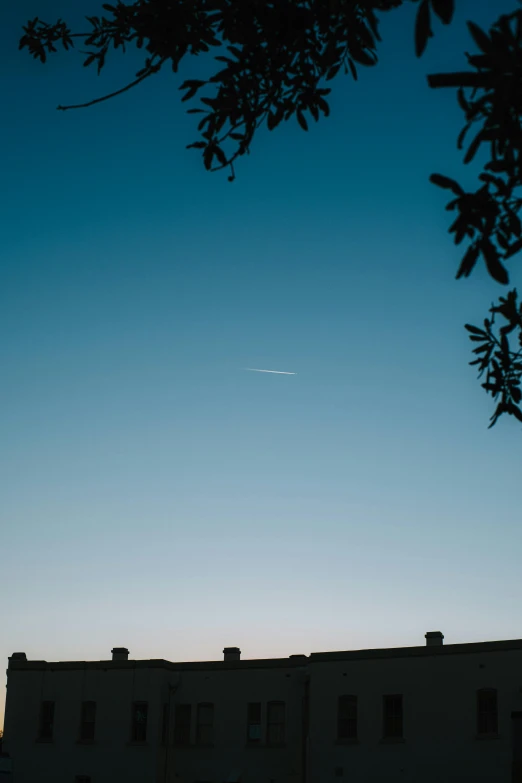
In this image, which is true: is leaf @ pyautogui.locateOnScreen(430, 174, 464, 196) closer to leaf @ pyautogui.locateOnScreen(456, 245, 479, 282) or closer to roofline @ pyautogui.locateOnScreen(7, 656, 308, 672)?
leaf @ pyautogui.locateOnScreen(456, 245, 479, 282)

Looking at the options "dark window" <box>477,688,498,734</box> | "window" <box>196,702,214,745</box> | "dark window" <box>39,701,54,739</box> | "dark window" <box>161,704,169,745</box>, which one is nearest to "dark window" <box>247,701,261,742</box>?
"window" <box>196,702,214,745</box>

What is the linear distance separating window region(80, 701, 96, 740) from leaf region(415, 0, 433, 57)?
3855 centimetres

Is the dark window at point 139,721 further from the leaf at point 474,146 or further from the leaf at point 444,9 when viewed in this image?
the leaf at point 444,9

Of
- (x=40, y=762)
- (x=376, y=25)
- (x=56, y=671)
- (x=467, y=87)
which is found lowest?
(x=40, y=762)

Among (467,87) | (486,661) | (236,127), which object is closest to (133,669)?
(486,661)

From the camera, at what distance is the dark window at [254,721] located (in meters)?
37.6

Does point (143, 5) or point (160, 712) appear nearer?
point (143, 5)

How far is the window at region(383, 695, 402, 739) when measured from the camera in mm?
34000

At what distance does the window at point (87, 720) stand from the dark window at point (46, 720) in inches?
56.3

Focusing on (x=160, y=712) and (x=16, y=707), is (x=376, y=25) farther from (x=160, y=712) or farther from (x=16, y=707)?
(x=16, y=707)

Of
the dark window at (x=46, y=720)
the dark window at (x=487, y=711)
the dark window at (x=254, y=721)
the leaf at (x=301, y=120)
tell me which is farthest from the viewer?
the dark window at (x=46, y=720)

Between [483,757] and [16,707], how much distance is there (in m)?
20.3

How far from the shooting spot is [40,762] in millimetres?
39938

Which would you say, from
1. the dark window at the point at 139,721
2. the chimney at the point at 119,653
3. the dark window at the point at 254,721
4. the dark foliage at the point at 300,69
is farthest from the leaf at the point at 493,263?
the chimney at the point at 119,653
